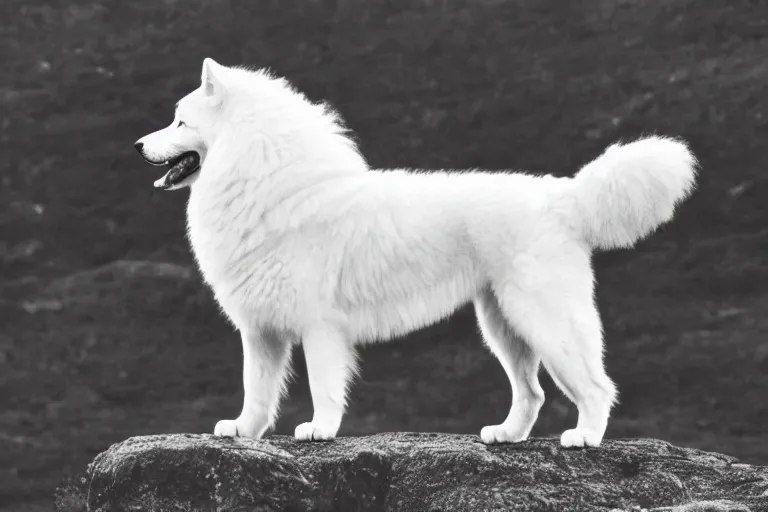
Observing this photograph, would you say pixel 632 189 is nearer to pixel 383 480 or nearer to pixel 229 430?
pixel 383 480

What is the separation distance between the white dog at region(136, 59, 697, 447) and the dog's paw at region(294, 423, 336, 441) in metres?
0.01

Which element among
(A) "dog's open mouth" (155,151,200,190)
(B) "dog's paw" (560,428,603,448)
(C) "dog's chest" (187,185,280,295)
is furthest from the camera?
(A) "dog's open mouth" (155,151,200,190)

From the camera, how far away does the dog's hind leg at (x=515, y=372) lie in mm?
5730

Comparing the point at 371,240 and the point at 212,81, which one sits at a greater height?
the point at 212,81

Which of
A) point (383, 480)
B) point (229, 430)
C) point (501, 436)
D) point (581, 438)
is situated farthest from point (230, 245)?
point (581, 438)

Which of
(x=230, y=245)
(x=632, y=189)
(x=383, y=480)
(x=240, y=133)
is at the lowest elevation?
(x=383, y=480)

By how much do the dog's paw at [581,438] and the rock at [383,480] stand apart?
0.09 m

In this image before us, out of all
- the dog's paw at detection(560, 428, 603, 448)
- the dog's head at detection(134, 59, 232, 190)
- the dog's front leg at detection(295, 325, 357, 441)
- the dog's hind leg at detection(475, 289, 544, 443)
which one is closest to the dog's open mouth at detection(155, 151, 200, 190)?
the dog's head at detection(134, 59, 232, 190)

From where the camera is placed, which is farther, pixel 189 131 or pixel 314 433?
pixel 189 131

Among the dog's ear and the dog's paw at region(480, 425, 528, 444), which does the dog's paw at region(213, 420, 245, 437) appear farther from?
the dog's ear

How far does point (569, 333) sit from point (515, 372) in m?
0.60

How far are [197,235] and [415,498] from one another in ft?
6.31

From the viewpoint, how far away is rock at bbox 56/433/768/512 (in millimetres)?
5371

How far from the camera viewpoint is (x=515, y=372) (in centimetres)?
574
